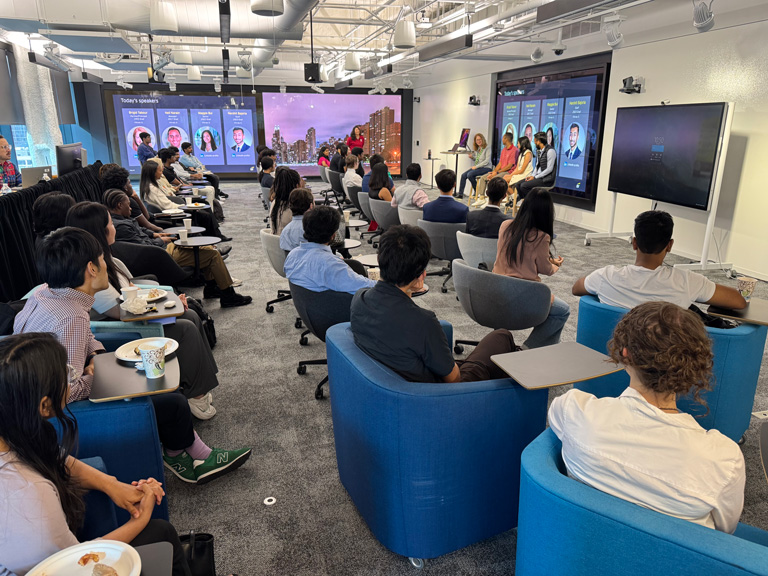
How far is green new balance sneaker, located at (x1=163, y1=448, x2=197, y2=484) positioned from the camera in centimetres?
244

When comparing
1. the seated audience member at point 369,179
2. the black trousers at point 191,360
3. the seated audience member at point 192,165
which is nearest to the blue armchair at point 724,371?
the black trousers at point 191,360

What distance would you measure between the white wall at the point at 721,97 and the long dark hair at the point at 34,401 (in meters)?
6.84

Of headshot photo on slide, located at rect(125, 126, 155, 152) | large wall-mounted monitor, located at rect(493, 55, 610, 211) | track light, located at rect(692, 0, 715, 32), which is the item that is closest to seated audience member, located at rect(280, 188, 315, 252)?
track light, located at rect(692, 0, 715, 32)

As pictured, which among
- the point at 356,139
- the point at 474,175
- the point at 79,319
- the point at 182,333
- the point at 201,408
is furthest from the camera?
the point at 356,139

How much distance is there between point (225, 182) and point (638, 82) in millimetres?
11576

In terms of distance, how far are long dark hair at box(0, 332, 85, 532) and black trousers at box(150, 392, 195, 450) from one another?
950mm

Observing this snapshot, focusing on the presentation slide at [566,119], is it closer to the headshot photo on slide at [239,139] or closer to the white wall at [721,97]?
the white wall at [721,97]

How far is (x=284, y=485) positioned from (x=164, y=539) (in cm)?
94

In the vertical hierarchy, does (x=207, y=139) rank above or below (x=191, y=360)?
above

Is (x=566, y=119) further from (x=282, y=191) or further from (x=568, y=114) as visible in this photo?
(x=282, y=191)

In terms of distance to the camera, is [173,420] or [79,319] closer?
[79,319]

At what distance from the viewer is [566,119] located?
29.9 ft

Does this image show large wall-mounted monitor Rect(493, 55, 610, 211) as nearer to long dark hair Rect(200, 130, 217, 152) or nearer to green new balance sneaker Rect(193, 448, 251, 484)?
green new balance sneaker Rect(193, 448, 251, 484)

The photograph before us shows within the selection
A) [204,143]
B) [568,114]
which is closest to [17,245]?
[568,114]
